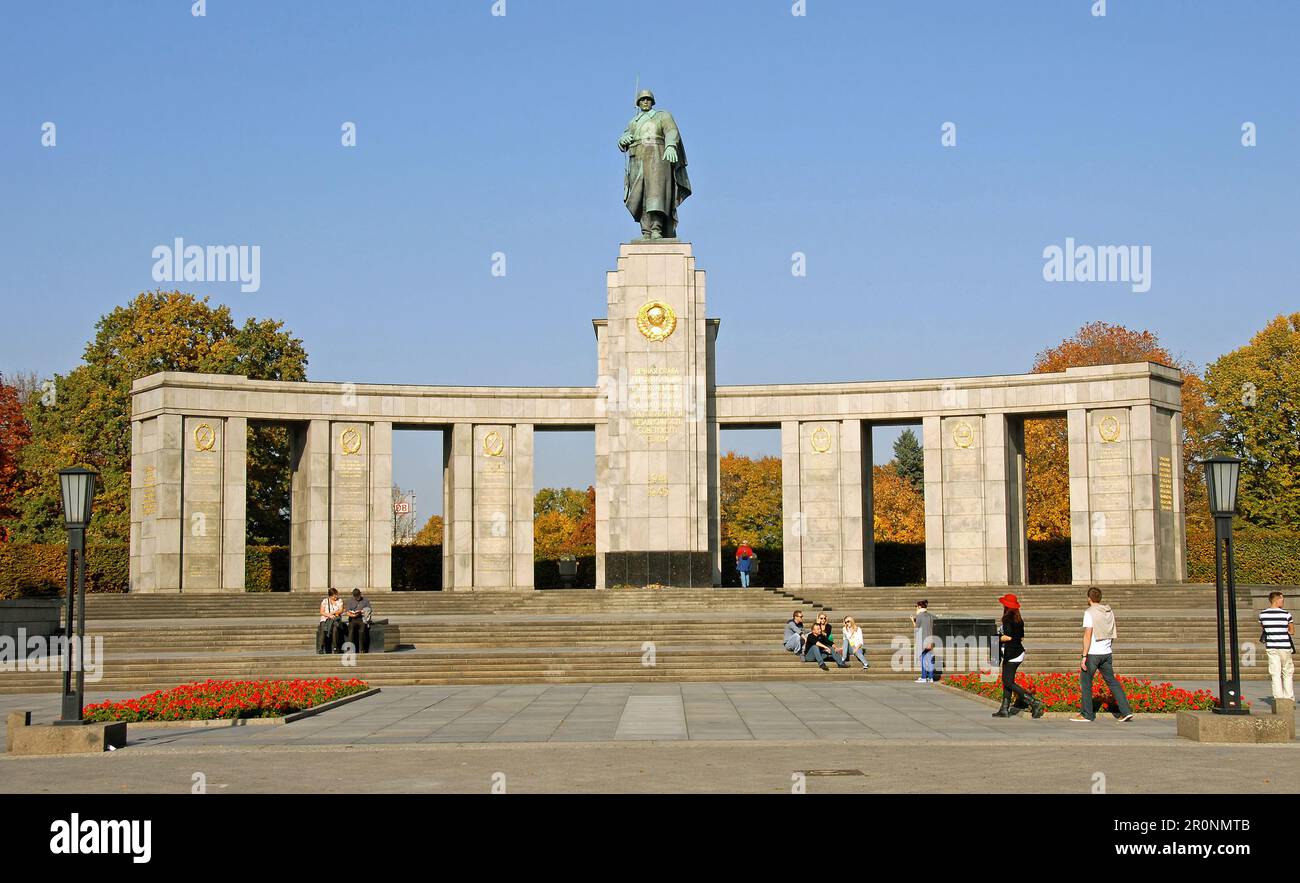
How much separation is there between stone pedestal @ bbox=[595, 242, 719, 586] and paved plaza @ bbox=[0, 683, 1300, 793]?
2396 centimetres

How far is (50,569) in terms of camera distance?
47.0 metres

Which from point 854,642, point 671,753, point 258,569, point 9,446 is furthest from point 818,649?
point 9,446

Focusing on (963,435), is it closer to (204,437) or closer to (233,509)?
(233,509)

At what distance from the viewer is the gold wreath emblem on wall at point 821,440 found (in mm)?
48000

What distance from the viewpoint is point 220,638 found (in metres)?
32.5

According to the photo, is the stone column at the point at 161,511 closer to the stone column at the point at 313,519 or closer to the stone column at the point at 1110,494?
the stone column at the point at 313,519

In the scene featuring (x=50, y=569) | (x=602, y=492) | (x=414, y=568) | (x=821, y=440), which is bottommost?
(x=414, y=568)

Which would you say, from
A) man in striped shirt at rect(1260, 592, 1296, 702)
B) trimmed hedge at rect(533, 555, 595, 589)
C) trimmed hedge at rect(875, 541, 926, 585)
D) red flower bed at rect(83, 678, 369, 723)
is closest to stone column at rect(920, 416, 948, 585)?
trimmed hedge at rect(875, 541, 926, 585)

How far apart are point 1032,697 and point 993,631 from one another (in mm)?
8386

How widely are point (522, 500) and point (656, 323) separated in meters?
8.33

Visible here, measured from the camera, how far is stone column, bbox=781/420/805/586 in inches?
1879

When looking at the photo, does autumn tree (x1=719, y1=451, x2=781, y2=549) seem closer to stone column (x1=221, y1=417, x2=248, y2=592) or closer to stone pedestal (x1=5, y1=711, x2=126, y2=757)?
stone column (x1=221, y1=417, x2=248, y2=592)

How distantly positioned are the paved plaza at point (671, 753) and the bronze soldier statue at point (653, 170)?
28.3m

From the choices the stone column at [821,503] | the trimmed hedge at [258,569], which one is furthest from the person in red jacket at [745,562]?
the trimmed hedge at [258,569]
